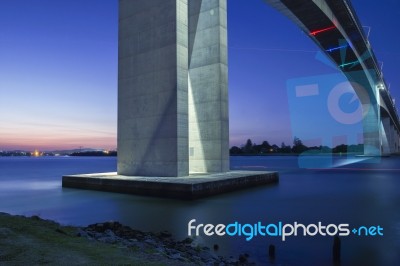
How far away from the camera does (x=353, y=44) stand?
3950 cm

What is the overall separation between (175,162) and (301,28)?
81.0ft

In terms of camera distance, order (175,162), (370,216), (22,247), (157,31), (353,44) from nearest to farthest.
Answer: (22,247)
(370,216)
(175,162)
(157,31)
(353,44)

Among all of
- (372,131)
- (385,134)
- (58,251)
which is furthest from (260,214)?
(385,134)

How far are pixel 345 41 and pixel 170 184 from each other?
31199 mm

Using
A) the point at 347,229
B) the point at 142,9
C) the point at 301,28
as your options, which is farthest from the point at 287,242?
the point at 301,28

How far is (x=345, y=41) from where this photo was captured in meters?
37.4

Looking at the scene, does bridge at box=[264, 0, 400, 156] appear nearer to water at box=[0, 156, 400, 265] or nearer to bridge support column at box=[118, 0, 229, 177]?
bridge support column at box=[118, 0, 229, 177]

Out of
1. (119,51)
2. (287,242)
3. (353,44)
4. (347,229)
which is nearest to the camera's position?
(287,242)

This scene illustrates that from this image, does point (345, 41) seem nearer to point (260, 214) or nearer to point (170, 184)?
point (170, 184)

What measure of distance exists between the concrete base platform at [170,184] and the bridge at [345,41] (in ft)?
56.2

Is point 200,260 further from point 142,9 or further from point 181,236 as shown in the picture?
point 142,9

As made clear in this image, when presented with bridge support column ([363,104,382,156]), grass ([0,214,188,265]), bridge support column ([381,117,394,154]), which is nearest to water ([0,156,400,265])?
grass ([0,214,188,265])

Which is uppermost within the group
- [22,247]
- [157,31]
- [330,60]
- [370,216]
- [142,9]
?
[330,60]

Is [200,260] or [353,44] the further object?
[353,44]
